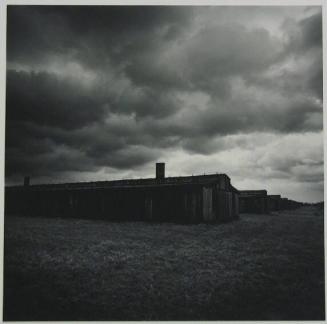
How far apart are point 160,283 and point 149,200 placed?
1590 centimetres

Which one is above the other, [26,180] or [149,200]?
[26,180]

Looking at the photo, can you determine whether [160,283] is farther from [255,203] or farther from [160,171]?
[255,203]

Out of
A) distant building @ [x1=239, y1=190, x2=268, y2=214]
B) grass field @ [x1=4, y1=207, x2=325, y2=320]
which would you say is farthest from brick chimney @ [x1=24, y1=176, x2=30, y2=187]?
distant building @ [x1=239, y1=190, x2=268, y2=214]

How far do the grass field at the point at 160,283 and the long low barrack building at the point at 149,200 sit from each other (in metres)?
9.88

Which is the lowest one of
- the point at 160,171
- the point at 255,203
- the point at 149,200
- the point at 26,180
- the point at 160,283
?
the point at 255,203

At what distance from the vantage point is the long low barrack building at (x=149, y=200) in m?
20.7

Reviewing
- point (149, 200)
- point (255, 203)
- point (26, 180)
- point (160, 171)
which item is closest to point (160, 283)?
point (149, 200)

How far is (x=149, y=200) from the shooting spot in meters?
22.6

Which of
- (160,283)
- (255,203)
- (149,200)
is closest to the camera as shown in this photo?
(160,283)

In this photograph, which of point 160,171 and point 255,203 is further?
point 255,203

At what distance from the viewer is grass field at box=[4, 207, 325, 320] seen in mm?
5566

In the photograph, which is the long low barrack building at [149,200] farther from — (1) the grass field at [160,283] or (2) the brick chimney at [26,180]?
(1) the grass field at [160,283]

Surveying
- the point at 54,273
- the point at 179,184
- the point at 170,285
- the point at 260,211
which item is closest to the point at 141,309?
the point at 170,285

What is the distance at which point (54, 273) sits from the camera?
289 inches
